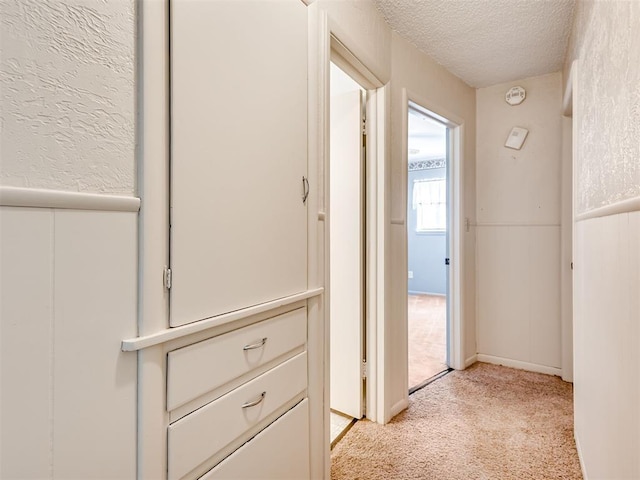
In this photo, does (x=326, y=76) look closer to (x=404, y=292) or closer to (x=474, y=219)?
(x=404, y=292)

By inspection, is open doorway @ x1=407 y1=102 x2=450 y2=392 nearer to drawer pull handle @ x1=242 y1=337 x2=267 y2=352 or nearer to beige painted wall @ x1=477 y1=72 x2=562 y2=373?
beige painted wall @ x1=477 y1=72 x2=562 y2=373

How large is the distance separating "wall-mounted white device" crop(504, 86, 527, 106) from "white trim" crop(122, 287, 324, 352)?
8.81 ft

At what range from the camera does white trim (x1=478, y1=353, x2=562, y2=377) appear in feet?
9.36

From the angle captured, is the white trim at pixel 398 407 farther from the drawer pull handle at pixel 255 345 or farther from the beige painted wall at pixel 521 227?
the drawer pull handle at pixel 255 345

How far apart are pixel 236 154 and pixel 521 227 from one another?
8.93 feet

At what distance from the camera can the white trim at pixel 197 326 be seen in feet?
2.54

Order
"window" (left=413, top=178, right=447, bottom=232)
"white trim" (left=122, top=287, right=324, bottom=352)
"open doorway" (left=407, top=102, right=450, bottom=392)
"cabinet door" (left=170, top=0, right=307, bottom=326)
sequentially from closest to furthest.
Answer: "white trim" (left=122, top=287, right=324, bottom=352)
"cabinet door" (left=170, top=0, right=307, bottom=326)
"open doorway" (left=407, top=102, right=450, bottom=392)
"window" (left=413, top=178, right=447, bottom=232)

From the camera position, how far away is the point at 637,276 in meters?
0.83

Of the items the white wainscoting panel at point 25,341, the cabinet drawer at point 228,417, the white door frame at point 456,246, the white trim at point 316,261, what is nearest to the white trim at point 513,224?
the white door frame at point 456,246

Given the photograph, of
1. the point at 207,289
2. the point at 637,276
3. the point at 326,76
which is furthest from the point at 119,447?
the point at 326,76

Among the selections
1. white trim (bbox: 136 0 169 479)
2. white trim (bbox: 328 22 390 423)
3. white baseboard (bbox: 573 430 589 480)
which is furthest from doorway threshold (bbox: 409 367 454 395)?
white trim (bbox: 136 0 169 479)

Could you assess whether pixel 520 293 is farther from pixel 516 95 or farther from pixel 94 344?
pixel 94 344

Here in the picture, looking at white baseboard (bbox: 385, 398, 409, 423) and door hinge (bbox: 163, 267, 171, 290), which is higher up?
door hinge (bbox: 163, 267, 171, 290)

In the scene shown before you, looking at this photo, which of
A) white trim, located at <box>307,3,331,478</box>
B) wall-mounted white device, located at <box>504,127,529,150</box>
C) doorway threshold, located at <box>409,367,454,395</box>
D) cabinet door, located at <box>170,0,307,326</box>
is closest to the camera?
cabinet door, located at <box>170,0,307,326</box>
